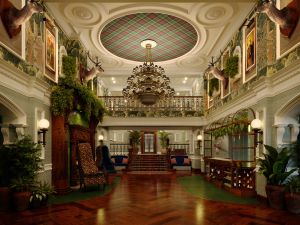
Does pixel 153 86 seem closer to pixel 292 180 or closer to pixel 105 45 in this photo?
pixel 105 45

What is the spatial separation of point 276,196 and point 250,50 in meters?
3.94

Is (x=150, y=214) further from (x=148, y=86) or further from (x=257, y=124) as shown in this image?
(x=148, y=86)

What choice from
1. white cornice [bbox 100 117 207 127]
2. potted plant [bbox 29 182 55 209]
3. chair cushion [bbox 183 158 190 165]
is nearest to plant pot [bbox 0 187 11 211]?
potted plant [bbox 29 182 55 209]

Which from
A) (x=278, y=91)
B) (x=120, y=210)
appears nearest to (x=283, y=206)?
(x=278, y=91)

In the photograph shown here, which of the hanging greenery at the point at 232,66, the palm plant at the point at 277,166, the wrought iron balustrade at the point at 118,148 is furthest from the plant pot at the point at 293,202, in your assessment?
the wrought iron balustrade at the point at 118,148

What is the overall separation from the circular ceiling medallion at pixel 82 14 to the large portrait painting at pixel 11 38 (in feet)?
5.98

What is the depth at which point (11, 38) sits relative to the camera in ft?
15.8

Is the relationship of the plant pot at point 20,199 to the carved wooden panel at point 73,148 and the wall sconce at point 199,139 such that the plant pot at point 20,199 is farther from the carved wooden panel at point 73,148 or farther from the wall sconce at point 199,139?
the wall sconce at point 199,139

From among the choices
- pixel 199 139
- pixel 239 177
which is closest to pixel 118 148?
pixel 199 139

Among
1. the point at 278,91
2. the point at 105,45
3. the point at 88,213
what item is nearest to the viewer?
the point at 88,213

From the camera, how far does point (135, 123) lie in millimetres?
11641

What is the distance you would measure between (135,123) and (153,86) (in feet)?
15.0

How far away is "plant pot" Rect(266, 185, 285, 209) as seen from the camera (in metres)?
4.69

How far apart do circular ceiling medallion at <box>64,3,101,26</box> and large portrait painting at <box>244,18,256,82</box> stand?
431cm
